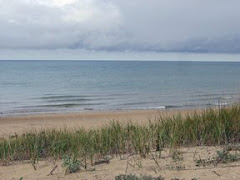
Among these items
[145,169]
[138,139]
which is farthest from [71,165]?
[138,139]

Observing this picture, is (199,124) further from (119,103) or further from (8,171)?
(119,103)

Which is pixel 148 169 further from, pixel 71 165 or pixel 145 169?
pixel 71 165

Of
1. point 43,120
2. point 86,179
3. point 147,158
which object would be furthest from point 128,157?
point 43,120

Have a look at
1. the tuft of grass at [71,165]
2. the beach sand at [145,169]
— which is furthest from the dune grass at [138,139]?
the tuft of grass at [71,165]

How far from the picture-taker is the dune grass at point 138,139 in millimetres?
5695

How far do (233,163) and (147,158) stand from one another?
48.7 inches

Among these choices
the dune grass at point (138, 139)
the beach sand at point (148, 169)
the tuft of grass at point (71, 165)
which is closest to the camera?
the beach sand at point (148, 169)

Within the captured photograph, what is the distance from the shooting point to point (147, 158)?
5.18 meters

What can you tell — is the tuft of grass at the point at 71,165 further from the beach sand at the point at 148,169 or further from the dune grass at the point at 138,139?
the dune grass at the point at 138,139

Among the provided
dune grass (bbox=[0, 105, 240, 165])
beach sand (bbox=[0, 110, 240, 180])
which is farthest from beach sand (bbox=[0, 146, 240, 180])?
dune grass (bbox=[0, 105, 240, 165])

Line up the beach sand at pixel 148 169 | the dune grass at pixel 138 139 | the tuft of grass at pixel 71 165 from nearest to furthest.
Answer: the beach sand at pixel 148 169
the tuft of grass at pixel 71 165
the dune grass at pixel 138 139

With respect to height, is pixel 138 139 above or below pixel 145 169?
above

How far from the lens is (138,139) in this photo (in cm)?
552

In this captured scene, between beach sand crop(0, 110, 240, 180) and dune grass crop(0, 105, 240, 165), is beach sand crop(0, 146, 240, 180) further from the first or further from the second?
dune grass crop(0, 105, 240, 165)
